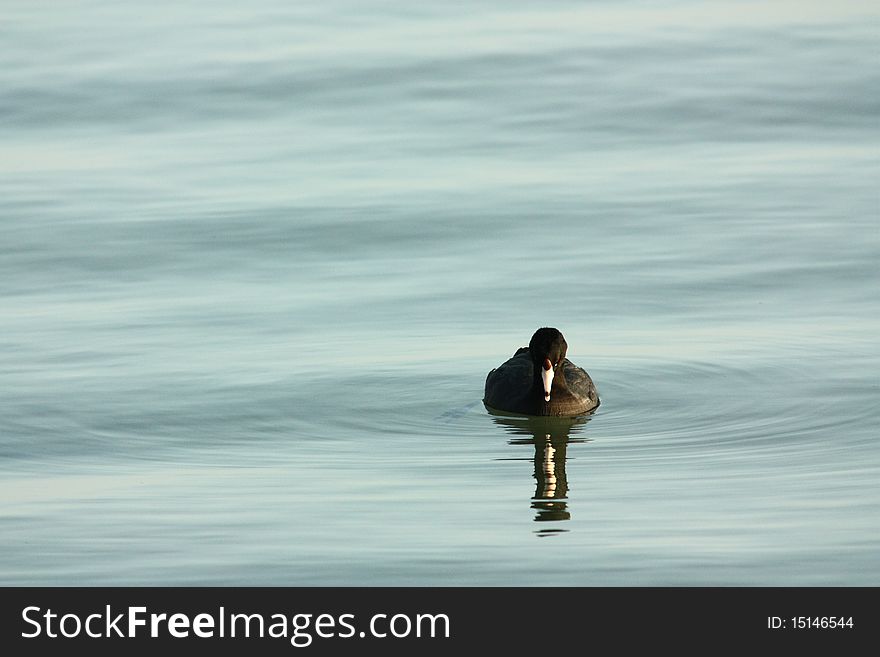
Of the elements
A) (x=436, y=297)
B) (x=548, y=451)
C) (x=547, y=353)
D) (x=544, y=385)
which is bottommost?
(x=548, y=451)

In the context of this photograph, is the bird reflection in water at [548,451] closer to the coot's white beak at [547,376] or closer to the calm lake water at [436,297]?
the calm lake water at [436,297]

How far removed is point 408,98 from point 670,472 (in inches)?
576

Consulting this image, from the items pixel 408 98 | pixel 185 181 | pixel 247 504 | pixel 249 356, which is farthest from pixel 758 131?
pixel 247 504

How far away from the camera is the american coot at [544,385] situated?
44.7ft

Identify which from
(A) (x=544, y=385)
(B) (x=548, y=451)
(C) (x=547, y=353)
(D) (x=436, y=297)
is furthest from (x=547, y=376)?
(D) (x=436, y=297)

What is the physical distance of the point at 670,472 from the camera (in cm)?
1138

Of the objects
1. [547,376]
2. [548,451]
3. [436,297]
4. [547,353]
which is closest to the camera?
[548,451]

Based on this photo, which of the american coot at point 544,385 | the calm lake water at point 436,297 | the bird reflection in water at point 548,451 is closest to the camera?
the calm lake water at point 436,297

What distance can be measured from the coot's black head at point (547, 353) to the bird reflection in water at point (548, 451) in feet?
0.94

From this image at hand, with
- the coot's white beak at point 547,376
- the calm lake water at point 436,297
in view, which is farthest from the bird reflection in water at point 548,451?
the coot's white beak at point 547,376

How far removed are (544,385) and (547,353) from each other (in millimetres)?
299

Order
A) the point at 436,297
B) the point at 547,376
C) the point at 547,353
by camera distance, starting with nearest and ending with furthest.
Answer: the point at 547,376 < the point at 547,353 < the point at 436,297

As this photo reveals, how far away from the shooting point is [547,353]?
1382cm

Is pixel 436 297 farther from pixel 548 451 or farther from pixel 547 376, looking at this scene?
pixel 548 451
